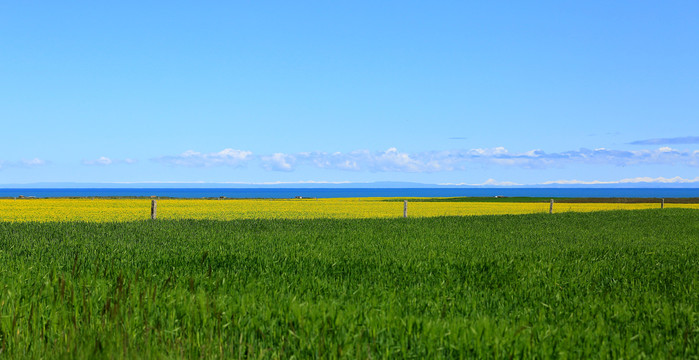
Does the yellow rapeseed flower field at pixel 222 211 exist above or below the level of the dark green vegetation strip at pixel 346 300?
below

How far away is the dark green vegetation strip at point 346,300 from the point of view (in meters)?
4.93

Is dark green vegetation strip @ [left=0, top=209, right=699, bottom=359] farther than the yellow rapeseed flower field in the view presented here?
No

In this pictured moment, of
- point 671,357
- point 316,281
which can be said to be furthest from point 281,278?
point 671,357

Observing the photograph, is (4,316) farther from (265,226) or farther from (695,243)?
(695,243)

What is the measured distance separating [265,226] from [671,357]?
1708 centimetres

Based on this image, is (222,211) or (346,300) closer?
(346,300)

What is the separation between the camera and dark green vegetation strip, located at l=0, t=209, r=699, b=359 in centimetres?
493

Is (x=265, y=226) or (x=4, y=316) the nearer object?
(x=4, y=316)

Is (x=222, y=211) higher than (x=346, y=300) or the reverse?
the reverse

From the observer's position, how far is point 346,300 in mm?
6965

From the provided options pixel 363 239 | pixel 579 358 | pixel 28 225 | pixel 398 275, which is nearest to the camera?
pixel 579 358

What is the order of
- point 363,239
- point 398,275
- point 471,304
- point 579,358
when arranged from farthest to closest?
point 363,239
point 398,275
point 471,304
point 579,358

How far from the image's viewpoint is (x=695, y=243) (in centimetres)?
1708

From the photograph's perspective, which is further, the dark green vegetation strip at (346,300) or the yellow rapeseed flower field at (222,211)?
the yellow rapeseed flower field at (222,211)
